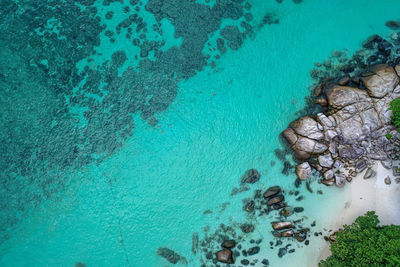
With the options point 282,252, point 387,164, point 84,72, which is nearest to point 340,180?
point 387,164

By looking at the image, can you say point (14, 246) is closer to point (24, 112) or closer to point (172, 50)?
point (24, 112)

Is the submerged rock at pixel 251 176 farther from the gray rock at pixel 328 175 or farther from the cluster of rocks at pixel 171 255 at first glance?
the cluster of rocks at pixel 171 255

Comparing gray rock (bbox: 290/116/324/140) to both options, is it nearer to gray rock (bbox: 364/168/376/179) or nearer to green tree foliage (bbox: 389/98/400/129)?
gray rock (bbox: 364/168/376/179)

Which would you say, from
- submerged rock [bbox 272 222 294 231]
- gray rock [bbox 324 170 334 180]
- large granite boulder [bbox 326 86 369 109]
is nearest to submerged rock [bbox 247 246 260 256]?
submerged rock [bbox 272 222 294 231]

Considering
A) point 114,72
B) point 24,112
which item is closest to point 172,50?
point 114,72

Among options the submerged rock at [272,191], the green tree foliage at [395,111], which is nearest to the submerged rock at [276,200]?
the submerged rock at [272,191]

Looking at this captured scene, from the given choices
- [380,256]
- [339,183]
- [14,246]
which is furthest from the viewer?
[14,246]

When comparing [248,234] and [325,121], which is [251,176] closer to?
[248,234]
